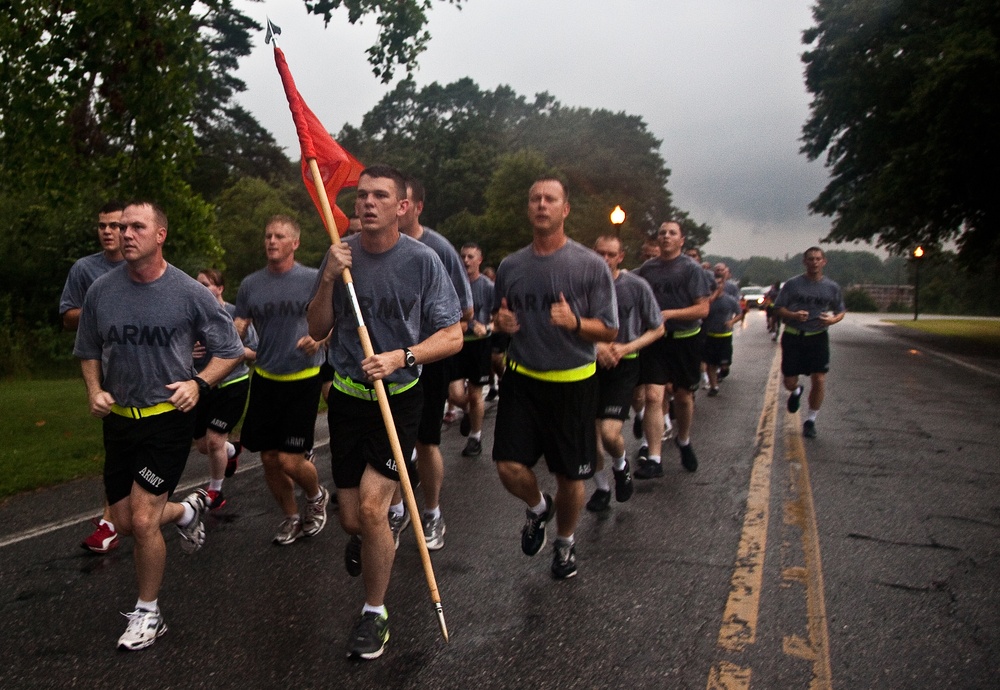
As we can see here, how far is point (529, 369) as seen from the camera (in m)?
4.80

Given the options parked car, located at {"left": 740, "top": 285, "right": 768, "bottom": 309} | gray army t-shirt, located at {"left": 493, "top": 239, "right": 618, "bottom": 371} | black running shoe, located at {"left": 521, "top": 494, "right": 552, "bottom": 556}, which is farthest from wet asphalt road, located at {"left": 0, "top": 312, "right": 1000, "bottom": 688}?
parked car, located at {"left": 740, "top": 285, "right": 768, "bottom": 309}

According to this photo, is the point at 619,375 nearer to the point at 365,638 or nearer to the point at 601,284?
the point at 601,284

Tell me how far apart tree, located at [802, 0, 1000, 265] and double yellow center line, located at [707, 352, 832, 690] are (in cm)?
1656

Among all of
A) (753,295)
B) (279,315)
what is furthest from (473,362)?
(753,295)

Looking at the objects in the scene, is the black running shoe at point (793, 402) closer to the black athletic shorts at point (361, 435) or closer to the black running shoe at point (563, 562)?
the black running shoe at point (563, 562)

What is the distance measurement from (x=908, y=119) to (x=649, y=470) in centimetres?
1928

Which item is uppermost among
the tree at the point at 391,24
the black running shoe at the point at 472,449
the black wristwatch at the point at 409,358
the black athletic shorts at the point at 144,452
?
the tree at the point at 391,24

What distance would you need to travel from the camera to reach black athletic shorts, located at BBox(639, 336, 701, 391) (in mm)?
7609

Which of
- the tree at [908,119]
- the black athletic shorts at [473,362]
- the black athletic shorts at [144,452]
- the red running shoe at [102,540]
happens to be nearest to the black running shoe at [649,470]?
the black athletic shorts at [473,362]

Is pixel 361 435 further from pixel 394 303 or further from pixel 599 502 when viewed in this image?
pixel 599 502

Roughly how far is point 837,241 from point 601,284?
32.6m

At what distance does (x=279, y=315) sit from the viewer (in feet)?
18.5

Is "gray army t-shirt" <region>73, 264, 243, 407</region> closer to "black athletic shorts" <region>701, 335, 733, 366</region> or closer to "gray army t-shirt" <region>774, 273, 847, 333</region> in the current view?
"gray army t-shirt" <region>774, 273, 847, 333</region>

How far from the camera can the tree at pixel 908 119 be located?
20297 millimetres
